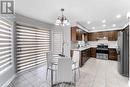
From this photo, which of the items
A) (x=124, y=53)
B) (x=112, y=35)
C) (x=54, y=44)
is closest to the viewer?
(x=124, y=53)

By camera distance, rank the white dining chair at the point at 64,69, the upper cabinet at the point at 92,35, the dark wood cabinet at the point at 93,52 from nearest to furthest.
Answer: the white dining chair at the point at 64,69 → the upper cabinet at the point at 92,35 → the dark wood cabinet at the point at 93,52

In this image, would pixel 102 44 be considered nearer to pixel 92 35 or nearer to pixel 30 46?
pixel 92 35

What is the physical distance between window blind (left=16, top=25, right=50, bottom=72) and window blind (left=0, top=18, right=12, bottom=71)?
51 centimetres

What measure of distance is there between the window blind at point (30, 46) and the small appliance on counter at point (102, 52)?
4134 millimetres

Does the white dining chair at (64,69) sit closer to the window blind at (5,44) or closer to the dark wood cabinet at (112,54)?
the window blind at (5,44)

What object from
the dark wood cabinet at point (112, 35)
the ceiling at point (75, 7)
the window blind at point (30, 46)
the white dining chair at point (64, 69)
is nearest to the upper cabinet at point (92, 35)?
the dark wood cabinet at point (112, 35)

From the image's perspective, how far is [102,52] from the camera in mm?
7570

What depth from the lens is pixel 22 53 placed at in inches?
166

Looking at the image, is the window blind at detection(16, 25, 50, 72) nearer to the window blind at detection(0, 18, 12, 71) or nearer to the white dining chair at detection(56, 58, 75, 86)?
the window blind at detection(0, 18, 12, 71)

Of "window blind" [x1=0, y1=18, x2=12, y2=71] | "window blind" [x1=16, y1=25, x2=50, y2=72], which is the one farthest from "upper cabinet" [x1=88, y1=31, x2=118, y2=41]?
"window blind" [x1=0, y1=18, x2=12, y2=71]

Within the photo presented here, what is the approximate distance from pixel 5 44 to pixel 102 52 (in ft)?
21.5

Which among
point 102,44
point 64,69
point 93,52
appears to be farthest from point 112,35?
point 64,69

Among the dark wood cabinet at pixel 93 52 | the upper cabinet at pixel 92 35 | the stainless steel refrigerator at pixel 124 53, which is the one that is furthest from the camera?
the dark wood cabinet at pixel 93 52

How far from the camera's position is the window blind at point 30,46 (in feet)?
13.5
